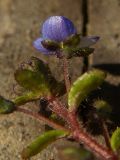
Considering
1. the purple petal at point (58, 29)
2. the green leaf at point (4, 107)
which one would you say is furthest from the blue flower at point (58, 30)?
the green leaf at point (4, 107)

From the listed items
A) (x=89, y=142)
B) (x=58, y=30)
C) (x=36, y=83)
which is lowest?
(x=89, y=142)

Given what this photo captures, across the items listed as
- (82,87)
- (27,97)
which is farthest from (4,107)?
(82,87)

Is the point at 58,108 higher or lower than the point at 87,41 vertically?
lower

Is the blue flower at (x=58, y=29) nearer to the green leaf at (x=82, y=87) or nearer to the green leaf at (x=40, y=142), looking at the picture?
the green leaf at (x=82, y=87)

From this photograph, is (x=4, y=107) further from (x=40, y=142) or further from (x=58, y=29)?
(x=58, y=29)

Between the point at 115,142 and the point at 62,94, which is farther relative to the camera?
the point at 62,94

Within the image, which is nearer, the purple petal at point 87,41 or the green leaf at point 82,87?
the green leaf at point 82,87

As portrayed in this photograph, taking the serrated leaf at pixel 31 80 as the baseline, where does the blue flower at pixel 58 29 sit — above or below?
above
